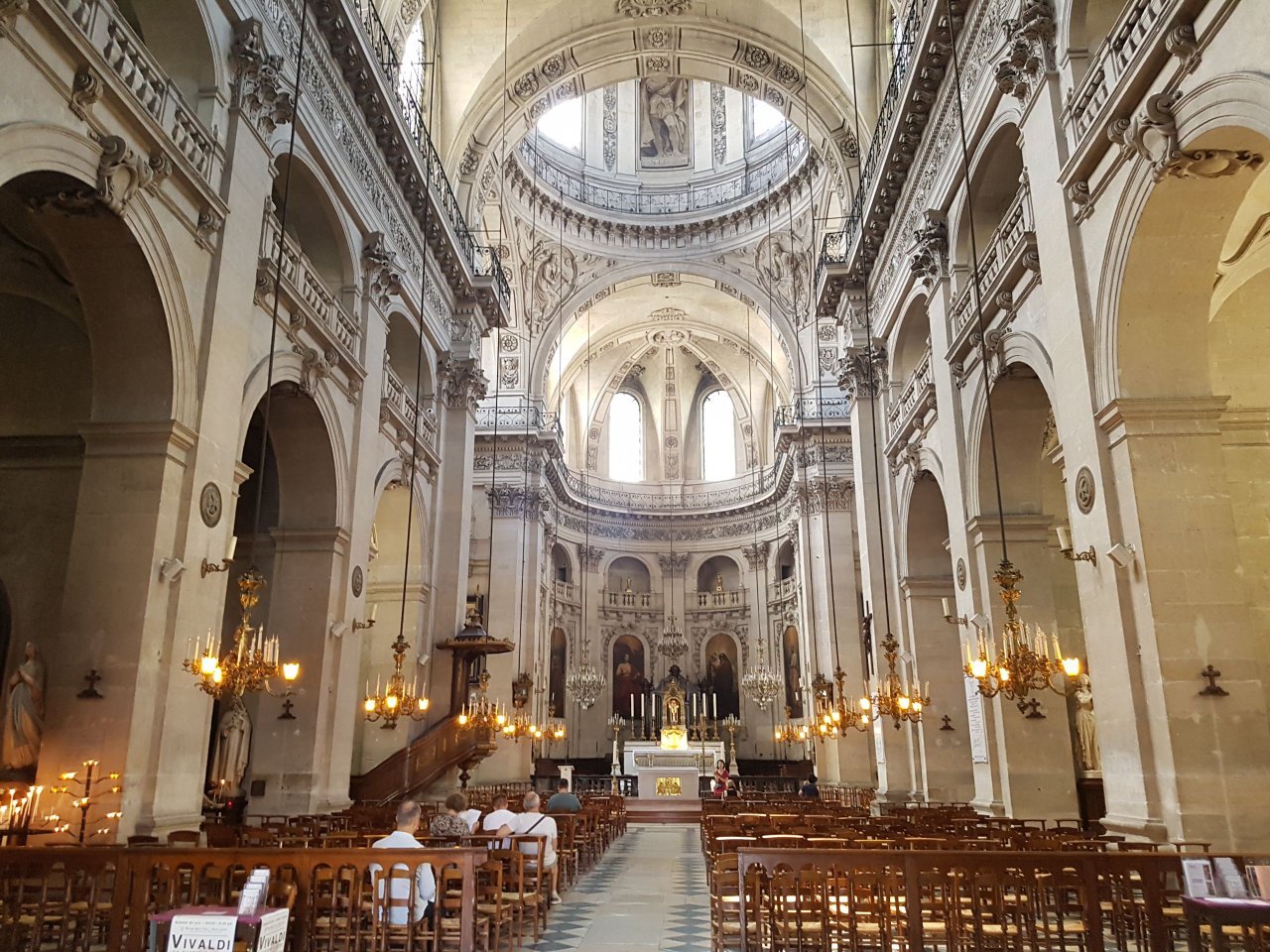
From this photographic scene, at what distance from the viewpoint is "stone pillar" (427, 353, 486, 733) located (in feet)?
61.9

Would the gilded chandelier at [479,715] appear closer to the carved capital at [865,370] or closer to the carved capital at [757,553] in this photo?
the carved capital at [865,370]

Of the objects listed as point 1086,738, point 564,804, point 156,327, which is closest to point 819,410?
point 1086,738

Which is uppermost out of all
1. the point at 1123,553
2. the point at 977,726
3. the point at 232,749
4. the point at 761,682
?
the point at 761,682

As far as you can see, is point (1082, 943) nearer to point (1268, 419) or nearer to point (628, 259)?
point (1268, 419)

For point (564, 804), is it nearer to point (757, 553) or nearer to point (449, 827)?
point (449, 827)

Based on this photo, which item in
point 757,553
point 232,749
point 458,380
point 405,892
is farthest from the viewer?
point 757,553

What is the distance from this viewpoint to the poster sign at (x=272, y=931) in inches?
181

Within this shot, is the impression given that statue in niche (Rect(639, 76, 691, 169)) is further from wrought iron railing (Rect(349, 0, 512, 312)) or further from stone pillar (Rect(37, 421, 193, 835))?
stone pillar (Rect(37, 421, 193, 835))

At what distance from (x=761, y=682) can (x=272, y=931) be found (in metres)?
26.6

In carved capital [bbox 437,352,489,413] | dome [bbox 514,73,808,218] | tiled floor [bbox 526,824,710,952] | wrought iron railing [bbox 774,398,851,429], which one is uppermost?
dome [bbox 514,73,808,218]

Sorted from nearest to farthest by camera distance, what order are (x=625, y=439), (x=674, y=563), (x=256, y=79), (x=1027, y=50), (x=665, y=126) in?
(x=1027, y=50) < (x=256, y=79) < (x=665, y=126) < (x=674, y=563) < (x=625, y=439)

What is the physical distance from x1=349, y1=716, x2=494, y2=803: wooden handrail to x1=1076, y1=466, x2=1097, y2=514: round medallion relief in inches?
438

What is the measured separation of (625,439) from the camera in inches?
1519

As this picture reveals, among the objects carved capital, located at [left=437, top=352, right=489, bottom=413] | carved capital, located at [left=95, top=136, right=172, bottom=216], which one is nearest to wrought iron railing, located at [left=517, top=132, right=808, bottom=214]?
carved capital, located at [left=437, top=352, right=489, bottom=413]
